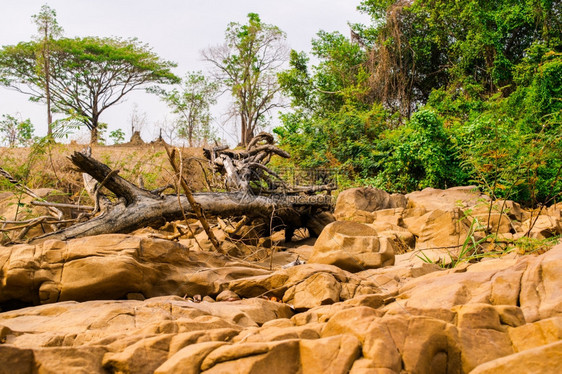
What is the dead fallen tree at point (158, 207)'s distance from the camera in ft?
18.3

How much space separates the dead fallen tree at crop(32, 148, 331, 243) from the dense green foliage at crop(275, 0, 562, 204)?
206 inches

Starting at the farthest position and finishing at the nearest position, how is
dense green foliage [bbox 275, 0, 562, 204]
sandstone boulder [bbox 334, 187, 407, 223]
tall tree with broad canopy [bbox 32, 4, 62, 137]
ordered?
1. tall tree with broad canopy [bbox 32, 4, 62, 137]
2. dense green foliage [bbox 275, 0, 562, 204]
3. sandstone boulder [bbox 334, 187, 407, 223]

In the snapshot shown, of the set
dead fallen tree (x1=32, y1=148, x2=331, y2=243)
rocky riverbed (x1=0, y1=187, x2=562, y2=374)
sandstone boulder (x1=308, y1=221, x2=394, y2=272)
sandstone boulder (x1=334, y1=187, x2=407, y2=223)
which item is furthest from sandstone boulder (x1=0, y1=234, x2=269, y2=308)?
sandstone boulder (x1=334, y1=187, x2=407, y2=223)

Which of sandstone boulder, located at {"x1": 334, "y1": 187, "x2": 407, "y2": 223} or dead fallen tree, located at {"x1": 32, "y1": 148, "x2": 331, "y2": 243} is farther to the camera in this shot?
sandstone boulder, located at {"x1": 334, "y1": 187, "x2": 407, "y2": 223}

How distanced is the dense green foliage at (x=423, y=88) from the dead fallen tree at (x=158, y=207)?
524cm

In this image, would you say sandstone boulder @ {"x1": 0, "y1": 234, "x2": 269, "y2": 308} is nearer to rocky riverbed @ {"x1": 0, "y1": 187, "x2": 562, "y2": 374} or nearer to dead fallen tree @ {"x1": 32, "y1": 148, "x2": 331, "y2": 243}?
rocky riverbed @ {"x1": 0, "y1": 187, "x2": 562, "y2": 374}

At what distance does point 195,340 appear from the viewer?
2.30 meters

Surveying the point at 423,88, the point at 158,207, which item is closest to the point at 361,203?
the point at 158,207

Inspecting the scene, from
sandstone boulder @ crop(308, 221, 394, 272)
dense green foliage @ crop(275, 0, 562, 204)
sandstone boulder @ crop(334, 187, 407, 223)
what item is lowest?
sandstone boulder @ crop(308, 221, 394, 272)

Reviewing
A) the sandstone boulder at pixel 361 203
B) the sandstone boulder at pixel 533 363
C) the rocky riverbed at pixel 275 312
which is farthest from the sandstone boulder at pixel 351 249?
the sandstone boulder at pixel 533 363

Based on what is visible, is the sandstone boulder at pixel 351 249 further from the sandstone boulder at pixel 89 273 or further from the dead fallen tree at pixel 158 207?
the sandstone boulder at pixel 89 273

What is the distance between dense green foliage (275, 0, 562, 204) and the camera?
12555 millimetres

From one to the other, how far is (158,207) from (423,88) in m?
18.0

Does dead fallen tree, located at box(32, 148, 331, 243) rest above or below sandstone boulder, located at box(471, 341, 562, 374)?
above
